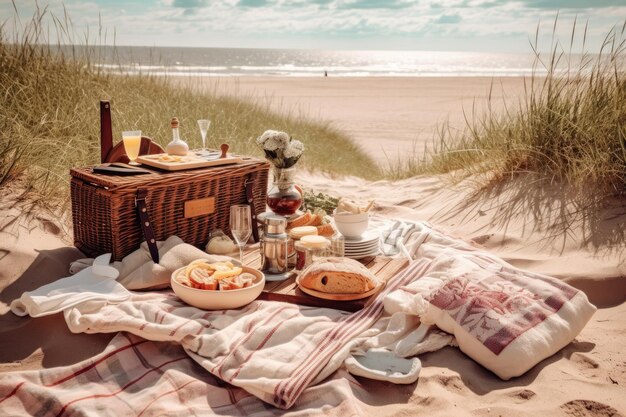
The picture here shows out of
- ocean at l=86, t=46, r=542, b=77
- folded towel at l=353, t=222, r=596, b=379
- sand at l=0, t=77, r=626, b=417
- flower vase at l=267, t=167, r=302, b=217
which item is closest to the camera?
sand at l=0, t=77, r=626, b=417

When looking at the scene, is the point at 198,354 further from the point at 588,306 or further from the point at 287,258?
the point at 588,306

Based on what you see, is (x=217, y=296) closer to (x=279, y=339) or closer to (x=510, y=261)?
(x=279, y=339)

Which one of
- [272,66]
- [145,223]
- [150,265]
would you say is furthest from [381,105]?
[272,66]

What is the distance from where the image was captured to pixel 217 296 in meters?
2.70

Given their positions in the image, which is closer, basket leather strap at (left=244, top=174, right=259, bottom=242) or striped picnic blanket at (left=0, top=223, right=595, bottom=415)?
striped picnic blanket at (left=0, top=223, right=595, bottom=415)

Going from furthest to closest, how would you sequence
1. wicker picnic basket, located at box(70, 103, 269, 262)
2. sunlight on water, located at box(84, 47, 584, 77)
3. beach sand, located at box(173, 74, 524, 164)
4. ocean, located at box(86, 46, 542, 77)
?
beach sand, located at box(173, 74, 524, 164), sunlight on water, located at box(84, 47, 584, 77), ocean, located at box(86, 46, 542, 77), wicker picnic basket, located at box(70, 103, 269, 262)

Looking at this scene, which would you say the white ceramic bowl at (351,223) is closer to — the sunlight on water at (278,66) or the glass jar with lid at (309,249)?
the glass jar with lid at (309,249)

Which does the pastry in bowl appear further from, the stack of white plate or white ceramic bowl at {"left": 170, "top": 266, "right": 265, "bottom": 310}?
the stack of white plate

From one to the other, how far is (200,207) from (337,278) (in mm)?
1165

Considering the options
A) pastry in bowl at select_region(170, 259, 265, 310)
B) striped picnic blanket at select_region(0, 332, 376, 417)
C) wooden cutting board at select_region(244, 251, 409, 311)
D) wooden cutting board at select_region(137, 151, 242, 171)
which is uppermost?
wooden cutting board at select_region(137, 151, 242, 171)

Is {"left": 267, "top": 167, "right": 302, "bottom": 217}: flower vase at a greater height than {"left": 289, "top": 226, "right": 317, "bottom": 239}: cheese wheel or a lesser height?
greater

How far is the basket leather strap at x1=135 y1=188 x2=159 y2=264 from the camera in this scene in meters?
3.17

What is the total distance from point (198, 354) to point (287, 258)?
0.86 metres

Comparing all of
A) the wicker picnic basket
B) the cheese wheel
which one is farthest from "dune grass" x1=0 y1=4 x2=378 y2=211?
the cheese wheel
